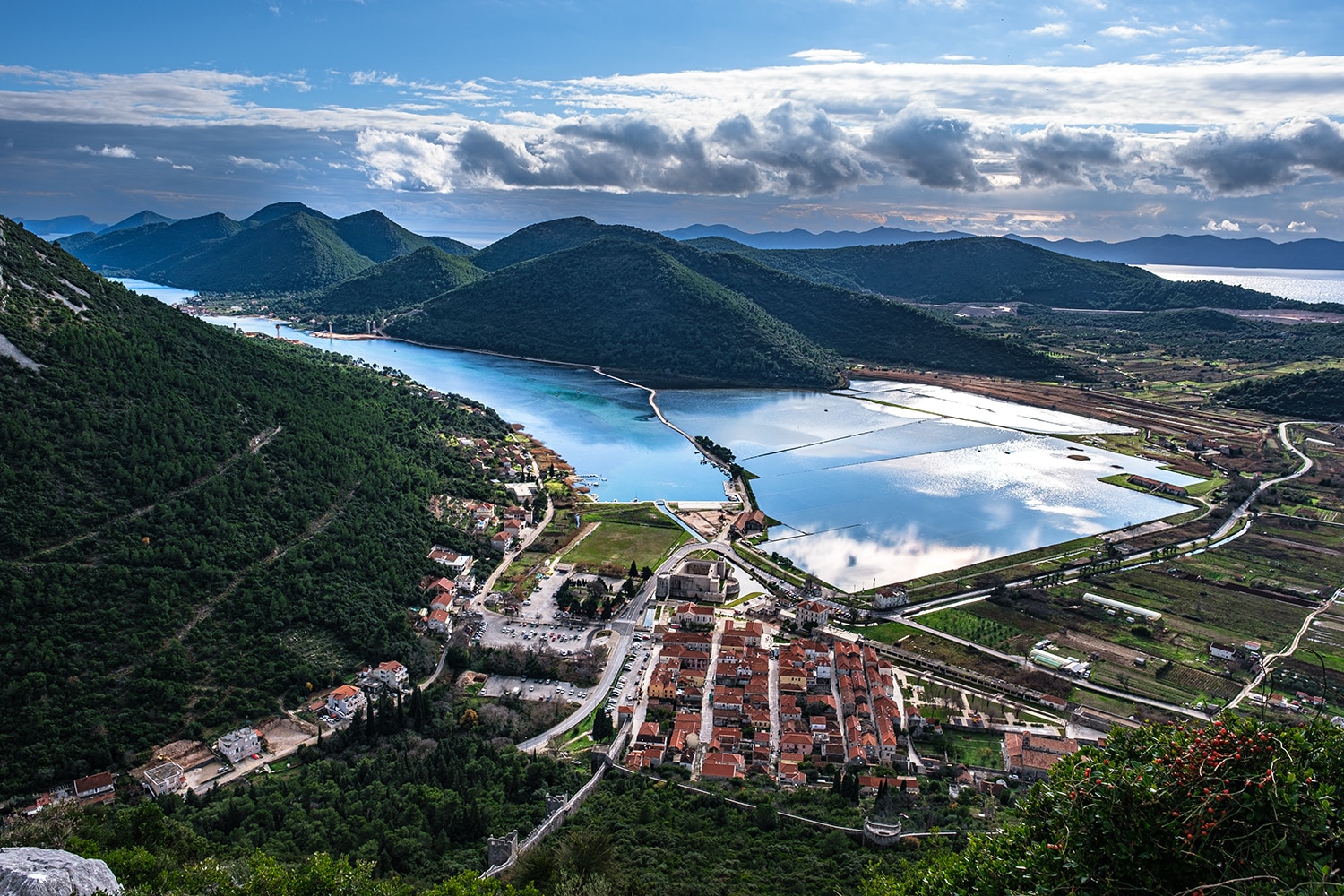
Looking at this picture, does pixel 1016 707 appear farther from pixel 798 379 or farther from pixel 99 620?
pixel 798 379

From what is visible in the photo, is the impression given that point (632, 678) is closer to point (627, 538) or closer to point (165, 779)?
point (627, 538)

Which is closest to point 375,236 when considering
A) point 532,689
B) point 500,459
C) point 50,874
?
point 500,459

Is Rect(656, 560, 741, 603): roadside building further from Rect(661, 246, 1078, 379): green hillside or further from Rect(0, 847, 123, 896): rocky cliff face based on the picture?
Rect(661, 246, 1078, 379): green hillside

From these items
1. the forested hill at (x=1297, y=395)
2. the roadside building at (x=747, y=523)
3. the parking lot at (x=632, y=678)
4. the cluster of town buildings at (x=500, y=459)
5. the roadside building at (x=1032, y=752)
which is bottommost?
the parking lot at (x=632, y=678)

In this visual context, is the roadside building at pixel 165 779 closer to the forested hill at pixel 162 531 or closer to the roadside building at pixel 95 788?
the roadside building at pixel 95 788

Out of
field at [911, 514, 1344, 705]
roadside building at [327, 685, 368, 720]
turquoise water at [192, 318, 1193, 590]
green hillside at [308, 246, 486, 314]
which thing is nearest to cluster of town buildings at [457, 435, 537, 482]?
turquoise water at [192, 318, 1193, 590]

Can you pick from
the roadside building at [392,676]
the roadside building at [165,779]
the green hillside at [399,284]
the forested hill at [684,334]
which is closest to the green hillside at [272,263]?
the green hillside at [399,284]
